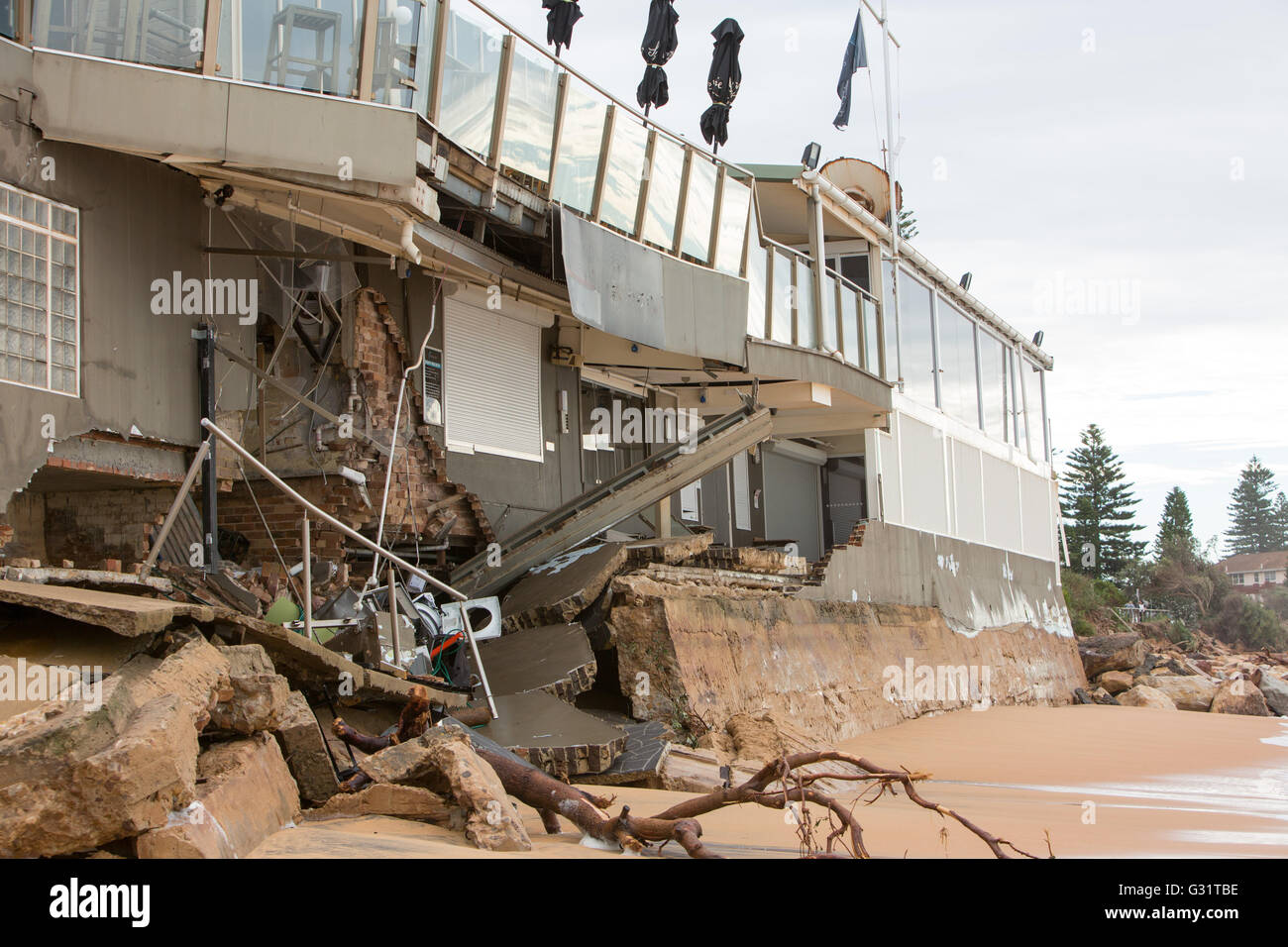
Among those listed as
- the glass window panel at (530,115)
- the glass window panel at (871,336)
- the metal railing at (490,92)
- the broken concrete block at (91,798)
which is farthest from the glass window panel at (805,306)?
the broken concrete block at (91,798)

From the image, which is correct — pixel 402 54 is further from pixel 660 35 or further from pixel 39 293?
pixel 660 35

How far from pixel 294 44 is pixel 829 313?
1009 centimetres

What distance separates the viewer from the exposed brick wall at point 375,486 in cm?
1190

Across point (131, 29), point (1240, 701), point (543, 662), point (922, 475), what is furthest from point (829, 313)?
point (1240, 701)

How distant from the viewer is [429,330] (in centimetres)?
1267

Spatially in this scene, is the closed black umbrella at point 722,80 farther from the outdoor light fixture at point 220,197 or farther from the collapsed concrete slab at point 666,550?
the outdoor light fixture at point 220,197

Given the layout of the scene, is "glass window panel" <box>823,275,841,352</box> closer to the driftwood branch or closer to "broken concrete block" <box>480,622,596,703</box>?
"broken concrete block" <box>480,622,596,703</box>

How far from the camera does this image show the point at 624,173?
13148mm

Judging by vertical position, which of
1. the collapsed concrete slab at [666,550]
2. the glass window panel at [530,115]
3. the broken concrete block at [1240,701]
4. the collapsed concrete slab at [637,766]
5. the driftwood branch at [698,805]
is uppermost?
the glass window panel at [530,115]

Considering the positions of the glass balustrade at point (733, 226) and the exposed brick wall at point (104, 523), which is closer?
the exposed brick wall at point (104, 523)

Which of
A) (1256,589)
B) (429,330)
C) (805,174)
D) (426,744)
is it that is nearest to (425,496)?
(429,330)

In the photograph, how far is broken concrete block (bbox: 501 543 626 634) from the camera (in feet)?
36.1

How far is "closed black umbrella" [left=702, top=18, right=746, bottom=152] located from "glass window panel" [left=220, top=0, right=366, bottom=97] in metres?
9.23

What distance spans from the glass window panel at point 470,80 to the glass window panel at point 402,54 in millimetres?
276
